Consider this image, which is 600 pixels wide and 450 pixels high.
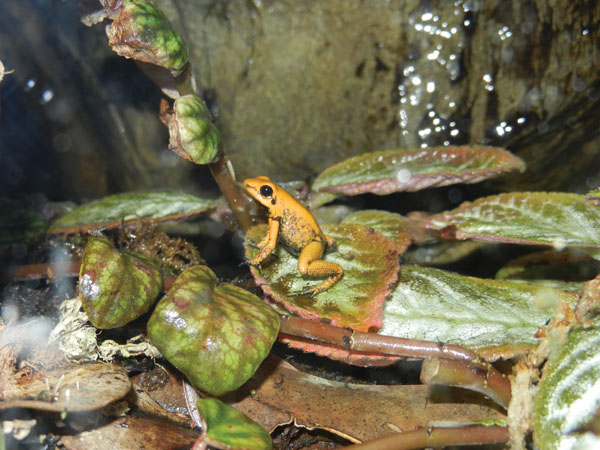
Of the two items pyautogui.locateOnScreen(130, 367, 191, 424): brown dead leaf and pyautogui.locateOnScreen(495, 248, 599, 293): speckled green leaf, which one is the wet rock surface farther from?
pyautogui.locateOnScreen(130, 367, 191, 424): brown dead leaf

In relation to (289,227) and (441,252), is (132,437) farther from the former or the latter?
(441,252)

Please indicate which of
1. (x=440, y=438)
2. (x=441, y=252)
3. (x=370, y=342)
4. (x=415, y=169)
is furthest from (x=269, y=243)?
(x=441, y=252)

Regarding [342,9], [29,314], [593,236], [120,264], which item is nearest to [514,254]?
[593,236]

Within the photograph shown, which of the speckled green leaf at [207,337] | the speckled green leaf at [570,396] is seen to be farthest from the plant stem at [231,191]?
the speckled green leaf at [570,396]

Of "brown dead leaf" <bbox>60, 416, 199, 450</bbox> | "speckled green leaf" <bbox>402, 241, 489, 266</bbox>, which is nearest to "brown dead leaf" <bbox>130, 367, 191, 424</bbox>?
"brown dead leaf" <bbox>60, 416, 199, 450</bbox>

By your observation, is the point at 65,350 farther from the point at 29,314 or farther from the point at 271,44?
the point at 271,44

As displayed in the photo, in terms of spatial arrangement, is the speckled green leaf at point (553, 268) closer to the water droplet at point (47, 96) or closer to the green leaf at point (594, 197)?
Result: the green leaf at point (594, 197)
